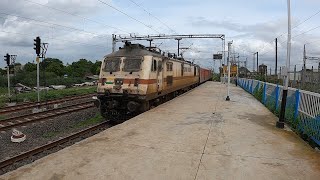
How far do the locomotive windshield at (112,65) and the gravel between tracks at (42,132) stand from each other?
8.77ft

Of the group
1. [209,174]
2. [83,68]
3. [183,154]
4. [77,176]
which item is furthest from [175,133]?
[83,68]

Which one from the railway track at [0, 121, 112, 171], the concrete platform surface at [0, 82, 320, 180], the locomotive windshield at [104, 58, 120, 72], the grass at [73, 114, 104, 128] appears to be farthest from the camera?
the locomotive windshield at [104, 58, 120, 72]

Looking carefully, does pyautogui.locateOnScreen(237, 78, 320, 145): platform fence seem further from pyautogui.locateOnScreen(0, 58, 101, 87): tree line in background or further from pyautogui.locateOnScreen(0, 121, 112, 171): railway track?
pyautogui.locateOnScreen(0, 58, 101, 87): tree line in background

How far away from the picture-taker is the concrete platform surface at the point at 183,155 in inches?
220

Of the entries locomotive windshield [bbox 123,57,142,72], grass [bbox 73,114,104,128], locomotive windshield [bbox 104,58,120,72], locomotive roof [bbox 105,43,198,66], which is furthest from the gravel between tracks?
locomotive roof [bbox 105,43,198,66]

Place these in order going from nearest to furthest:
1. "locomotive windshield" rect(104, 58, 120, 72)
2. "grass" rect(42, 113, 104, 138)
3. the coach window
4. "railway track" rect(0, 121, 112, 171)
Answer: "railway track" rect(0, 121, 112, 171), "grass" rect(42, 113, 104, 138), the coach window, "locomotive windshield" rect(104, 58, 120, 72)

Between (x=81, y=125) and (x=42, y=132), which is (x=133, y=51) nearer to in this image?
(x=81, y=125)

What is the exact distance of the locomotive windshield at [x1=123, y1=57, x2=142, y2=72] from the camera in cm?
1330

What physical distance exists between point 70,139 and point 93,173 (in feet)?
15.8

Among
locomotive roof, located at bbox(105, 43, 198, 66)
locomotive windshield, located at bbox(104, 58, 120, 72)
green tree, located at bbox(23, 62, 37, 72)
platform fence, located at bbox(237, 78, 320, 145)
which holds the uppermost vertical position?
green tree, located at bbox(23, 62, 37, 72)

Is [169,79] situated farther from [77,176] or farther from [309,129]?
[77,176]

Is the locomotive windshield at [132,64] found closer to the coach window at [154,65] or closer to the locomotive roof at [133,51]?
the locomotive roof at [133,51]

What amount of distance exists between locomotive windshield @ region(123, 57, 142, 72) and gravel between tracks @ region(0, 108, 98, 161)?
10.3 feet

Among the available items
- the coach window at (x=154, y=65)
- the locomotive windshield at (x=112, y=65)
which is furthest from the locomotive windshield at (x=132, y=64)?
the coach window at (x=154, y=65)
